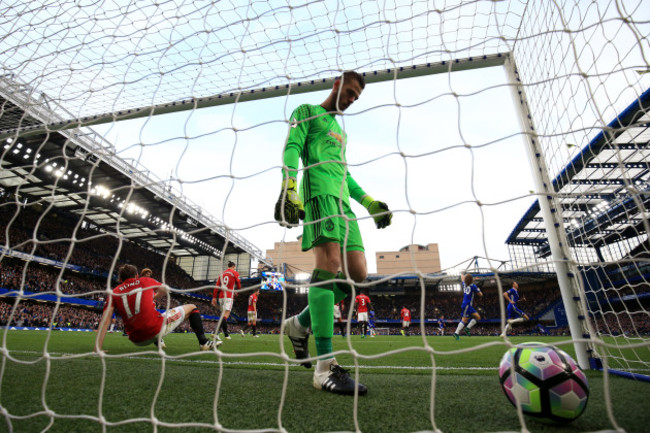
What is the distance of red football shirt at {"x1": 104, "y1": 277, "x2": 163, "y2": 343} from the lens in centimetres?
303

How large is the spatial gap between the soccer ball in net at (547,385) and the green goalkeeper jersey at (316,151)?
127 cm

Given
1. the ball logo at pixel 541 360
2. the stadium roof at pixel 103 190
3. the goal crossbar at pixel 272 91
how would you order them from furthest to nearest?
the stadium roof at pixel 103 190 < the goal crossbar at pixel 272 91 < the ball logo at pixel 541 360

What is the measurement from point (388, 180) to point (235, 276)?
537 cm

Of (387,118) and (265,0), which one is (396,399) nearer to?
(387,118)

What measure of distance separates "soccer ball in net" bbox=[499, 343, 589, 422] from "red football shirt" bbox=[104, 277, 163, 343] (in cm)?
288

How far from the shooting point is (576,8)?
80.5 inches

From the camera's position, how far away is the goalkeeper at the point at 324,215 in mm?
1837

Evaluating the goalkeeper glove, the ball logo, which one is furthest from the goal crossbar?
the ball logo

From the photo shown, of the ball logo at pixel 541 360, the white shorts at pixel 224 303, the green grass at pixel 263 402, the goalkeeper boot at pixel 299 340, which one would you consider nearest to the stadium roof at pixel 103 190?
the white shorts at pixel 224 303

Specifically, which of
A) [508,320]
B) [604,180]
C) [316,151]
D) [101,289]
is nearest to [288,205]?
[316,151]

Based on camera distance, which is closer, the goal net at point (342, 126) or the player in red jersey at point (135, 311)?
the goal net at point (342, 126)

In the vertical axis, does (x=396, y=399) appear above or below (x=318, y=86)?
below

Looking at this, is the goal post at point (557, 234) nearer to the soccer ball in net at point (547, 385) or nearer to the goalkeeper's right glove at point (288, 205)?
the soccer ball in net at point (547, 385)

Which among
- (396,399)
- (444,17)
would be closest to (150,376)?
(396,399)
